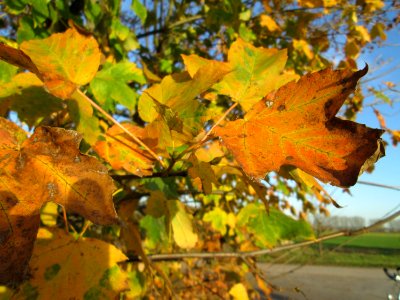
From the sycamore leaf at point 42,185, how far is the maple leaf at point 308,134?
8.3 inches

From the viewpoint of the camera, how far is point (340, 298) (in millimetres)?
10430

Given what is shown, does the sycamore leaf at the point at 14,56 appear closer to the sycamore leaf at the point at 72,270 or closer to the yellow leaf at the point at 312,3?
the sycamore leaf at the point at 72,270

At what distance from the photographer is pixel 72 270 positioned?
752 mm

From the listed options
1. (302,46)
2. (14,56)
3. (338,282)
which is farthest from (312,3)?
(338,282)

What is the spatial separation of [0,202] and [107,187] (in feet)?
0.50

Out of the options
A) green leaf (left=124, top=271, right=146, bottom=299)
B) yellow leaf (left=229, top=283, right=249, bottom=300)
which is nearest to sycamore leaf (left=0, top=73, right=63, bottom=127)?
green leaf (left=124, top=271, right=146, bottom=299)

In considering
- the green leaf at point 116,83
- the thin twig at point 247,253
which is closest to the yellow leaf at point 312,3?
the green leaf at point 116,83

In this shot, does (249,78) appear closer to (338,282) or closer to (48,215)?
(48,215)

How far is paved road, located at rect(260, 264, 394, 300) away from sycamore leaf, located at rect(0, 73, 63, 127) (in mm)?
9169

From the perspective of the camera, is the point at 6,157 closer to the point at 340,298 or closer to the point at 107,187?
the point at 107,187

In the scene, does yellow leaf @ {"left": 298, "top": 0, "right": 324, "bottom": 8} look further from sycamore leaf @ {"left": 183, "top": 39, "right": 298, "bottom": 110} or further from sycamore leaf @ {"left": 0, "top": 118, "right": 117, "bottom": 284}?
sycamore leaf @ {"left": 0, "top": 118, "right": 117, "bottom": 284}

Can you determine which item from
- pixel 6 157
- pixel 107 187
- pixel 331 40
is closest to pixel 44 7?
pixel 6 157

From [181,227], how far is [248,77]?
2.31ft

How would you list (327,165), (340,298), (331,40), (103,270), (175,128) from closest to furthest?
(327,165)
(175,128)
(103,270)
(331,40)
(340,298)
